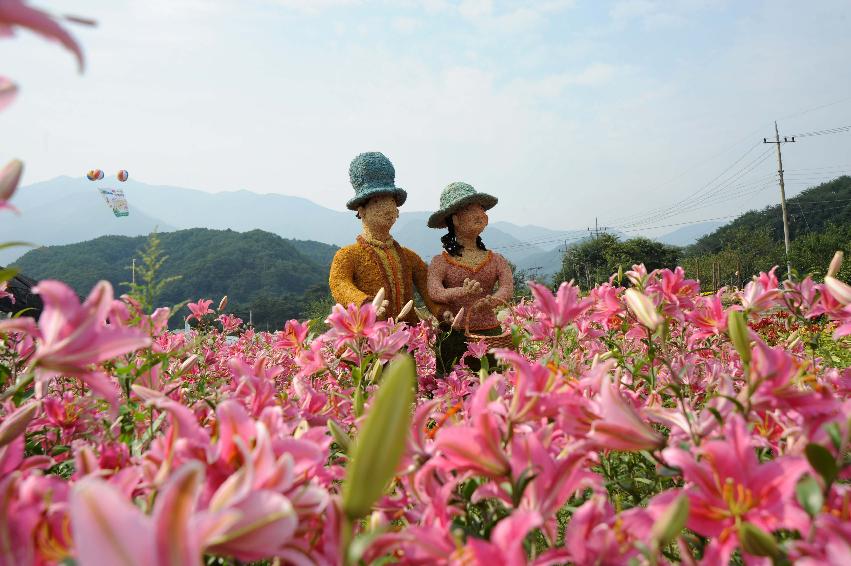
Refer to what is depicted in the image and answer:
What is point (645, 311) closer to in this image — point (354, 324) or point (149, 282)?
point (354, 324)

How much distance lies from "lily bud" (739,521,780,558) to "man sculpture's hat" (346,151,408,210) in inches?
126

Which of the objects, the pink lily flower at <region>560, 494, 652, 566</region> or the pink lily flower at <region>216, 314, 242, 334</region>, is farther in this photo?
the pink lily flower at <region>216, 314, 242, 334</region>

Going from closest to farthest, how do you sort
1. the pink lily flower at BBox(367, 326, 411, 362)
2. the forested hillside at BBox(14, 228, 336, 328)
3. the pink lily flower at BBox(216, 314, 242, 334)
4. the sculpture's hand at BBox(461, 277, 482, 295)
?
the pink lily flower at BBox(367, 326, 411, 362) < the sculpture's hand at BBox(461, 277, 482, 295) < the pink lily flower at BBox(216, 314, 242, 334) < the forested hillside at BBox(14, 228, 336, 328)

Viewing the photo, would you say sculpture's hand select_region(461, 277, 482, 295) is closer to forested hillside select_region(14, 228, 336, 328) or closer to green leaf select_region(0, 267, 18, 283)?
green leaf select_region(0, 267, 18, 283)

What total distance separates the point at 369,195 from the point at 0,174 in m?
2.86

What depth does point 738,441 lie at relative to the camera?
24.8 inches

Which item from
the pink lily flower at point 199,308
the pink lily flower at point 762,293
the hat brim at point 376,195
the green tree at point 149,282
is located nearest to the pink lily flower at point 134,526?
the green tree at point 149,282

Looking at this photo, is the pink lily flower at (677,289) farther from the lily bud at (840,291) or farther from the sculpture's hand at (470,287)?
the sculpture's hand at (470,287)

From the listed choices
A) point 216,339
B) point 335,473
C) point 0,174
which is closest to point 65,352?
point 0,174

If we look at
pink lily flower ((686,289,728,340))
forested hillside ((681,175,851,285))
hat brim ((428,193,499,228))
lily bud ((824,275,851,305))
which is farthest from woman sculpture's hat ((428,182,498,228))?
forested hillside ((681,175,851,285))

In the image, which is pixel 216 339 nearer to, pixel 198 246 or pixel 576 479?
pixel 576 479

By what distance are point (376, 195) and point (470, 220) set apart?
0.73 meters

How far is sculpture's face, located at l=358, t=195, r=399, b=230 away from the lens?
3580 millimetres

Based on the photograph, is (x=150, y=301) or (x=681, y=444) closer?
(x=681, y=444)
